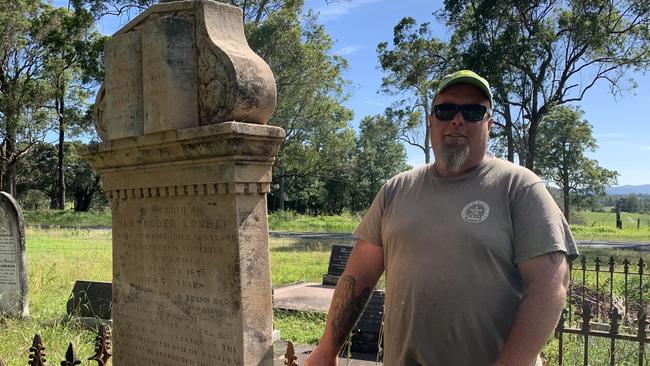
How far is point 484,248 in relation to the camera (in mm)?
2232

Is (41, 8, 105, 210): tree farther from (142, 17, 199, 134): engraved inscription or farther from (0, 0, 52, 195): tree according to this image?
(142, 17, 199, 134): engraved inscription

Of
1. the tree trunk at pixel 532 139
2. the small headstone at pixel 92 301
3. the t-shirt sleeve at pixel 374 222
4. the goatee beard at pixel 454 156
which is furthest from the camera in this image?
the tree trunk at pixel 532 139

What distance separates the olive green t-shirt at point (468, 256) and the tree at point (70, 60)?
2739 centimetres

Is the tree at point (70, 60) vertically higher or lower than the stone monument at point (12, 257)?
higher

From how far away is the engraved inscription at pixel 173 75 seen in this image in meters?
3.66

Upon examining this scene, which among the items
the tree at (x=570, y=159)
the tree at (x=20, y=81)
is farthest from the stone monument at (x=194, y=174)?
the tree at (x=570, y=159)

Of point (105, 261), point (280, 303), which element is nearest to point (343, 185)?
point (105, 261)

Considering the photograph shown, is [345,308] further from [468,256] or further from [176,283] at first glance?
[176,283]

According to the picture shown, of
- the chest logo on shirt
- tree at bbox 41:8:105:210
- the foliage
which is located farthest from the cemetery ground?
the foliage

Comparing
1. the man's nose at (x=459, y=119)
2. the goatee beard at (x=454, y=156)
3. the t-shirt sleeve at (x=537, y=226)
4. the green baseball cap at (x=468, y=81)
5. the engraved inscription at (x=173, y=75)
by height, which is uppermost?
the engraved inscription at (x=173, y=75)

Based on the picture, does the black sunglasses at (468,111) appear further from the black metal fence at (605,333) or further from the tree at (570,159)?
the tree at (570,159)

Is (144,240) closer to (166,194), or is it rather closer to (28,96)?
(166,194)

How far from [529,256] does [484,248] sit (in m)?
0.17

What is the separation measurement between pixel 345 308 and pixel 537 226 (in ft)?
3.57
